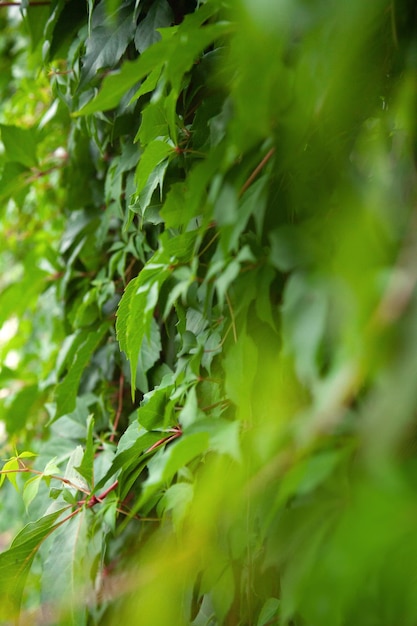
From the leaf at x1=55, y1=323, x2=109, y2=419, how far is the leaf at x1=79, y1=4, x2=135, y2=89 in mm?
373

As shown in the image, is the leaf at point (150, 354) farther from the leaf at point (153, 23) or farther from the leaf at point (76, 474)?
the leaf at point (153, 23)

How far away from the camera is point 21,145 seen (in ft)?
3.50

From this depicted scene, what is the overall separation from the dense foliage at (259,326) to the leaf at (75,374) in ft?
0.40

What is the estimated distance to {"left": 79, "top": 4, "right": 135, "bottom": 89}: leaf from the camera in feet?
2.40

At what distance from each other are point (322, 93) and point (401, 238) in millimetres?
110

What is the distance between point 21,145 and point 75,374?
416 mm

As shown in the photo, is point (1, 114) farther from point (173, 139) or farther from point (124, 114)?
point (173, 139)

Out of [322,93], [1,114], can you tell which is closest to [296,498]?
[322,93]

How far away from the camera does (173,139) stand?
22.5 inches

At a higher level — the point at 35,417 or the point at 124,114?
the point at 124,114

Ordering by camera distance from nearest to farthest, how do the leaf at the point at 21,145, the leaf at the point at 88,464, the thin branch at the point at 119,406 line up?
the leaf at the point at 88,464 → the thin branch at the point at 119,406 → the leaf at the point at 21,145

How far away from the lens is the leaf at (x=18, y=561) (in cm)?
65

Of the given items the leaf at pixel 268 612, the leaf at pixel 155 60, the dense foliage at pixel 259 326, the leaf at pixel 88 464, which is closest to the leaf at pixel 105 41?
the dense foliage at pixel 259 326

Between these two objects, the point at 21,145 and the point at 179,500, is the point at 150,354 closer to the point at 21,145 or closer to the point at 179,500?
the point at 179,500
